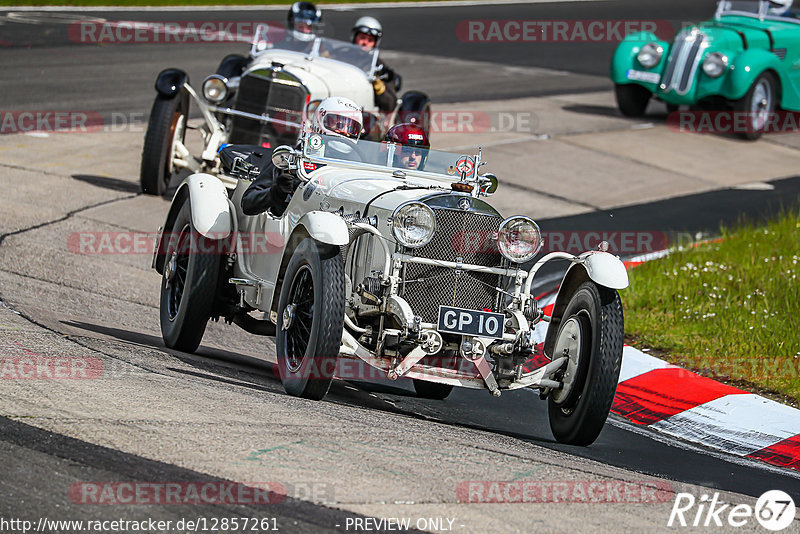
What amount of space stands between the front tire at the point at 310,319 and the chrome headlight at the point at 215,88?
6312 millimetres

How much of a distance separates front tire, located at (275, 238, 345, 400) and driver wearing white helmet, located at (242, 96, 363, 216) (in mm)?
915

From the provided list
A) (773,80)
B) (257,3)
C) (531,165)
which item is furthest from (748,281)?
(257,3)

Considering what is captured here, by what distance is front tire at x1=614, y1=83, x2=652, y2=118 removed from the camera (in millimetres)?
18531

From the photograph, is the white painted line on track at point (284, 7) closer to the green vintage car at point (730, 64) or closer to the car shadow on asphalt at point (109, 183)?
the green vintage car at point (730, 64)

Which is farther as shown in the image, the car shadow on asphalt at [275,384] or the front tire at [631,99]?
the front tire at [631,99]

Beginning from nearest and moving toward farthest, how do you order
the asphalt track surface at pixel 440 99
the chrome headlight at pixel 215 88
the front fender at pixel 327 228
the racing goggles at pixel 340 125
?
the asphalt track surface at pixel 440 99
the front fender at pixel 327 228
the racing goggles at pixel 340 125
the chrome headlight at pixel 215 88

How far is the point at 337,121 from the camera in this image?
24.8 ft

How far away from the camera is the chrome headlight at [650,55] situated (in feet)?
57.6

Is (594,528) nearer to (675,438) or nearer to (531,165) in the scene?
(675,438)

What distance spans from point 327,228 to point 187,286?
157 centimetres

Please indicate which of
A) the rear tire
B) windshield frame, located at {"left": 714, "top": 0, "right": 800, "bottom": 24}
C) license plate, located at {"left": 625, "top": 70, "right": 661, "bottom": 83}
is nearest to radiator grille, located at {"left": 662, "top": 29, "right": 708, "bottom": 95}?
license plate, located at {"left": 625, "top": 70, "right": 661, "bottom": 83}

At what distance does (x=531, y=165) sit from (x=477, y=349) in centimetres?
907

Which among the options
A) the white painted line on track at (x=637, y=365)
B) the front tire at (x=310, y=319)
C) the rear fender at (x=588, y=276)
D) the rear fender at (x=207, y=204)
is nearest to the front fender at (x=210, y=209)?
the rear fender at (x=207, y=204)

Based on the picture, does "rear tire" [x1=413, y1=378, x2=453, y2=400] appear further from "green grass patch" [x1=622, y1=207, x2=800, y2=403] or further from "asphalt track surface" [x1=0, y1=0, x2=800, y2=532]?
"green grass patch" [x1=622, y1=207, x2=800, y2=403]
